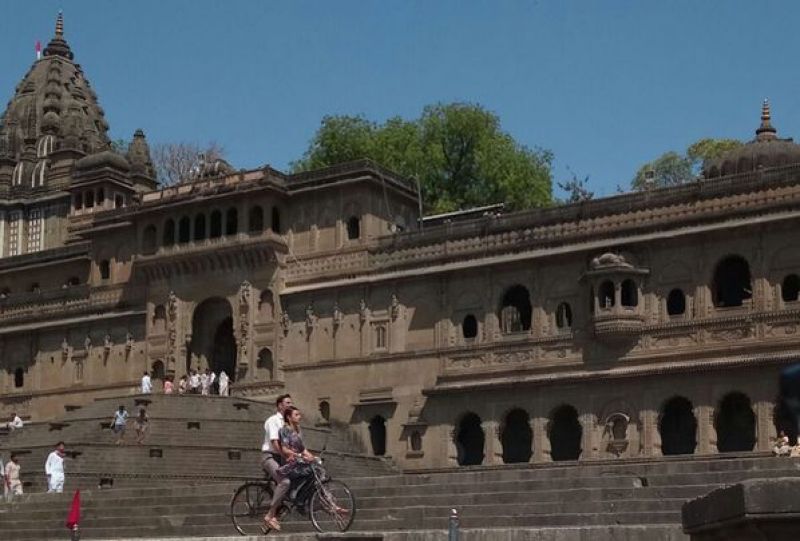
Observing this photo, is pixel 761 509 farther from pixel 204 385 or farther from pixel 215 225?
pixel 215 225

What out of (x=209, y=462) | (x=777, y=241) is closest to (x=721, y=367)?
(x=777, y=241)

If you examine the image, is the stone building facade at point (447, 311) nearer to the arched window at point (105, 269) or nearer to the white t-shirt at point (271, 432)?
the arched window at point (105, 269)

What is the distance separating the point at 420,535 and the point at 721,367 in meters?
20.6

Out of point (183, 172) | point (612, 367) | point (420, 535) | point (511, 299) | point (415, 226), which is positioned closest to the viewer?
point (420, 535)

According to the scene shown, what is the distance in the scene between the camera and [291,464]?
14.9m

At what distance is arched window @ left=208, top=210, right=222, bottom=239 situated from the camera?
45312 millimetres

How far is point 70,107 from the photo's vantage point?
247ft

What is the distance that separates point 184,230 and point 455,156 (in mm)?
16622

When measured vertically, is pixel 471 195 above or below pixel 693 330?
above

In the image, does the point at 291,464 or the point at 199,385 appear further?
the point at 199,385

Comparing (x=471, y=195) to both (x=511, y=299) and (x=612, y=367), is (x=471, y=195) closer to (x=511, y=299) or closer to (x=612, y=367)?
(x=511, y=299)

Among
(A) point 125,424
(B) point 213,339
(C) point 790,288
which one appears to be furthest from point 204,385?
(C) point 790,288

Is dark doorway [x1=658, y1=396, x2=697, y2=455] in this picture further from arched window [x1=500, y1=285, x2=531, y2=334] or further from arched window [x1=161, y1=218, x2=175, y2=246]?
arched window [x1=161, y1=218, x2=175, y2=246]

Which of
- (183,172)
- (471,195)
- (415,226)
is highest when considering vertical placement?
(183,172)
